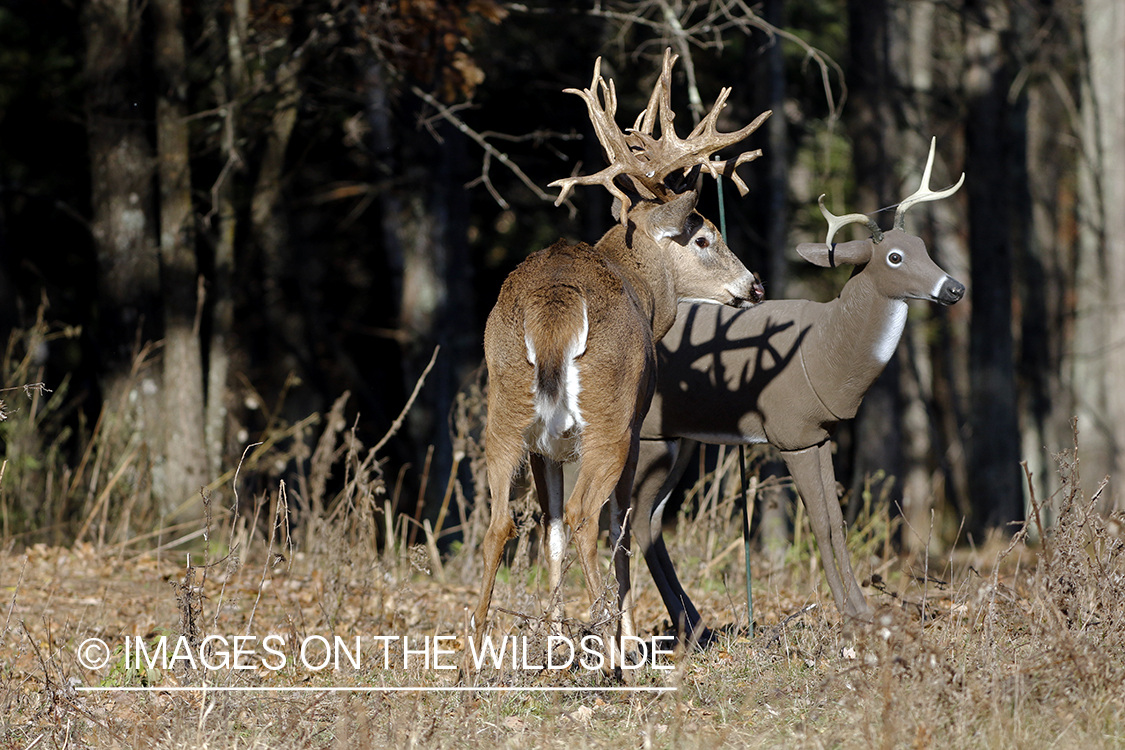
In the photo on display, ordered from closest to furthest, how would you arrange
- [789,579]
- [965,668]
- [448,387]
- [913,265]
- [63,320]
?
[965,668] → [913,265] → [789,579] → [448,387] → [63,320]

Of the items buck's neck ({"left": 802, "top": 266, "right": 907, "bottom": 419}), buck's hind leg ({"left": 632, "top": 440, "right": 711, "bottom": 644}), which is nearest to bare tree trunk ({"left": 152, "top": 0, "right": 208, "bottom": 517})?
buck's hind leg ({"left": 632, "top": 440, "right": 711, "bottom": 644})

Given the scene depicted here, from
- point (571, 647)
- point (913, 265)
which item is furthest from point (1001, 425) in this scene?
point (571, 647)

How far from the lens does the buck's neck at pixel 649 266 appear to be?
5977 mm

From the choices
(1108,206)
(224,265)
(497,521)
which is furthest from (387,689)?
(1108,206)

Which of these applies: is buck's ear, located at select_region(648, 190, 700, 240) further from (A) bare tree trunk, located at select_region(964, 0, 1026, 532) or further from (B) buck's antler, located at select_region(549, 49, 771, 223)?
(A) bare tree trunk, located at select_region(964, 0, 1026, 532)

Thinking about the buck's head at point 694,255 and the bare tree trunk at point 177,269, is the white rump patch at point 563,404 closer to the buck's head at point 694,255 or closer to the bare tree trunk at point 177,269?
the buck's head at point 694,255

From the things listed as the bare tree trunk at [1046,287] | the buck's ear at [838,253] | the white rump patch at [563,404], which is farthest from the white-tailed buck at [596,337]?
the bare tree trunk at [1046,287]

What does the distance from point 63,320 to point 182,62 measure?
607cm

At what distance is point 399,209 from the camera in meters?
14.6

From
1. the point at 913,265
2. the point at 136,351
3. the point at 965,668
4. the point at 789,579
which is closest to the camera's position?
the point at 965,668

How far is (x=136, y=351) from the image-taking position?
9414mm

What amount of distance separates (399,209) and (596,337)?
977 centimetres

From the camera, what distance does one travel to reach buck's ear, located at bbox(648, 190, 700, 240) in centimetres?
595

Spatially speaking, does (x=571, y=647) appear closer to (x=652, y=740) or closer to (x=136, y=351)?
(x=652, y=740)
